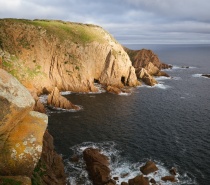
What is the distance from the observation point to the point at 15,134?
25.6 meters

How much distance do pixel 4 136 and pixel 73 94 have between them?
6883 cm

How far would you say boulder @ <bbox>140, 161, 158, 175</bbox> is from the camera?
4327 cm

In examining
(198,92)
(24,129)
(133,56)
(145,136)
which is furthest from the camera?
(133,56)

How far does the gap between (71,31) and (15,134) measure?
308ft

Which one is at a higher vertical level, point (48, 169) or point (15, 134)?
point (15, 134)

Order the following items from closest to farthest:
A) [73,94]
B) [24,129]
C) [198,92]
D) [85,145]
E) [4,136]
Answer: [4,136] → [24,129] → [85,145] → [73,94] → [198,92]

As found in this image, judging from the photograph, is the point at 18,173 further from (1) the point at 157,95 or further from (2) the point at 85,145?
(1) the point at 157,95

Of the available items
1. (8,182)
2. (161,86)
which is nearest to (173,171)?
(8,182)

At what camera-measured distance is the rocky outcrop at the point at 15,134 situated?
23.5 meters

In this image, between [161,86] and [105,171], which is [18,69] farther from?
[161,86]

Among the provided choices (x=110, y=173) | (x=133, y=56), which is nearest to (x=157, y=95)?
(x=110, y=173)

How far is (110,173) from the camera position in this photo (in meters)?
42.9

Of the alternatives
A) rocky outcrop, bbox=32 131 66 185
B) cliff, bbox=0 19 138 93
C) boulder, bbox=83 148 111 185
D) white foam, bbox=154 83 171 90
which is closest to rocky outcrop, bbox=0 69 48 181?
rocky outcrop, bbox=32 131 66 185

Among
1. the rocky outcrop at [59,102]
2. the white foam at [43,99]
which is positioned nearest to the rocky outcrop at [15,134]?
the rocky outcrop at [59,102]
